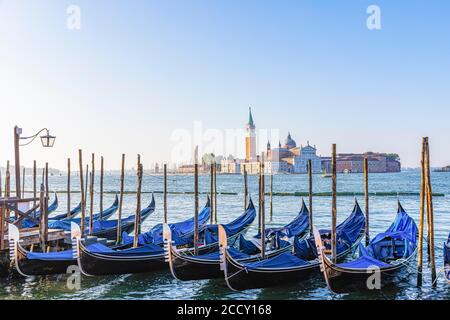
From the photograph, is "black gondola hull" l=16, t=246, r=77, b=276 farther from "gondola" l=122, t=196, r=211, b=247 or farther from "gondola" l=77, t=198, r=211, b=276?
"gondola" l=122, t=196, r=211, b=247

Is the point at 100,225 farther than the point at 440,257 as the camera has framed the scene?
Yes

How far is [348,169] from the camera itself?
10619 cm

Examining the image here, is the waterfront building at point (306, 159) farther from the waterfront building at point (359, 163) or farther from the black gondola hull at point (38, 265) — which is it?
the black gondola hull at point (38, 265)

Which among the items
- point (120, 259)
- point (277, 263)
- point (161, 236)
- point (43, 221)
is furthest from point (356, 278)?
point (43, 221)

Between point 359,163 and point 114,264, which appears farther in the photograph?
point 359,163

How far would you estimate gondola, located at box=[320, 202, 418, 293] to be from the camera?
7.24m

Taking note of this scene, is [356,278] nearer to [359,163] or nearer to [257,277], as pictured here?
[257,277]

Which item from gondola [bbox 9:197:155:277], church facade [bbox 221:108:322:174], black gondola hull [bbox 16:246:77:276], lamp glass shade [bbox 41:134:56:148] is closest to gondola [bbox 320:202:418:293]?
gondola [bbox 9:197:155:277]

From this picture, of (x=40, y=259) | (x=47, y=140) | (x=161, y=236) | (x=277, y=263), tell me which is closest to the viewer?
(x=277, y=263)

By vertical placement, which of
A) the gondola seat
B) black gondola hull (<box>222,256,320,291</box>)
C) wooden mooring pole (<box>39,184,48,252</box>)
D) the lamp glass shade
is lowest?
black gondola hull (<box>222,256,320,291</box>)

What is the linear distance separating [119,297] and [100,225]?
6013mm

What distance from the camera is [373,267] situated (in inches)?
294
